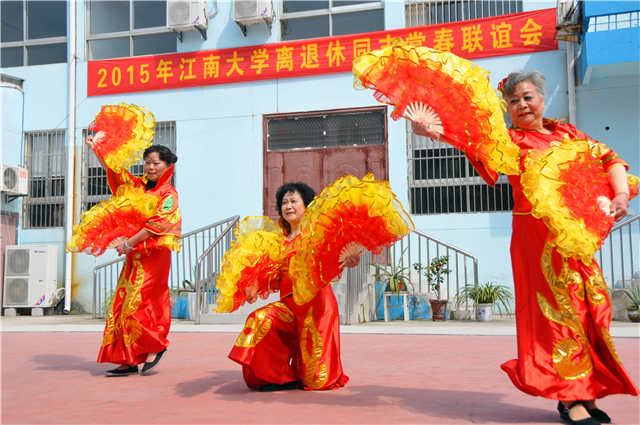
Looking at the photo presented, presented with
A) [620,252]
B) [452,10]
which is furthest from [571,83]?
Answer: [620,252]

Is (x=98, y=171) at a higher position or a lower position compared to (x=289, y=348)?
higher

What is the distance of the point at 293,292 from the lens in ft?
10.4

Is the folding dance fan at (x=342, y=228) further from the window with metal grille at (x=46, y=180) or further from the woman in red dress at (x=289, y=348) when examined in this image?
the window with metal grille at (x=46, y=180)

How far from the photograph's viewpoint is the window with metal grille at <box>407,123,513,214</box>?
9.33 metres

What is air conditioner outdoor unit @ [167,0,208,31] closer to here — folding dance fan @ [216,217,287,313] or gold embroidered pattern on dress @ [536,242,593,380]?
folding dance fan @ [216,217,287,313]

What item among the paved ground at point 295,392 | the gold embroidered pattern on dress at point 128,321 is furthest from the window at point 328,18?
the gold embroidered pattern on dress at point 128,321

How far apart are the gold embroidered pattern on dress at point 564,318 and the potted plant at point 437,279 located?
5.52 meters

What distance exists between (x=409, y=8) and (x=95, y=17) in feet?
20.8

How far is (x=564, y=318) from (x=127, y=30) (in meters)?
10.8

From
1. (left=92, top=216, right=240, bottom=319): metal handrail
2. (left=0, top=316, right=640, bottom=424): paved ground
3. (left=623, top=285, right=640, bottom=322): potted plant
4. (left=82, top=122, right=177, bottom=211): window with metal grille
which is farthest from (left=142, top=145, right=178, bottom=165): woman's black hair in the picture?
(left=82, top=122, right=177, bottom=211): window with metal grille

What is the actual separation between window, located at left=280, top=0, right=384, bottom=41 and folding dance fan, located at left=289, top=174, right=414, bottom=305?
7.88 meters

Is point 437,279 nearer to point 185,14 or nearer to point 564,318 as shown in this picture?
point 564,318

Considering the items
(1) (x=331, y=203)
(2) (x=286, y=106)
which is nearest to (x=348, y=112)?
(2) (x=286, y=106)

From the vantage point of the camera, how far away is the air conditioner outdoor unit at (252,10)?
993 cm
